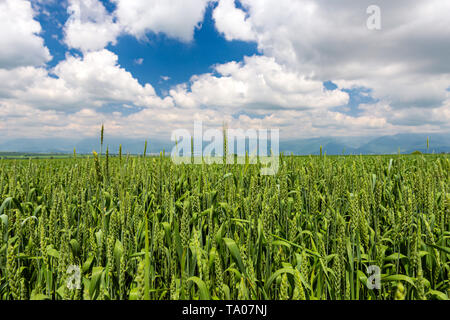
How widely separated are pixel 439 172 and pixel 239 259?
125 inches

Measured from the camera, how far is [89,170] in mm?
3068

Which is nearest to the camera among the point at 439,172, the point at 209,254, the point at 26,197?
the point at 209,254

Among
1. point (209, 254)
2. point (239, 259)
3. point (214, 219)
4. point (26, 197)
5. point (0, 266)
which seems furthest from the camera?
point (26, 197)

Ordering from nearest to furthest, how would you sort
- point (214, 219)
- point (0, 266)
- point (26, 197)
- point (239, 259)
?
point (239, 259)
point (0, 266)
point (214, 219)
point (26, 197)
